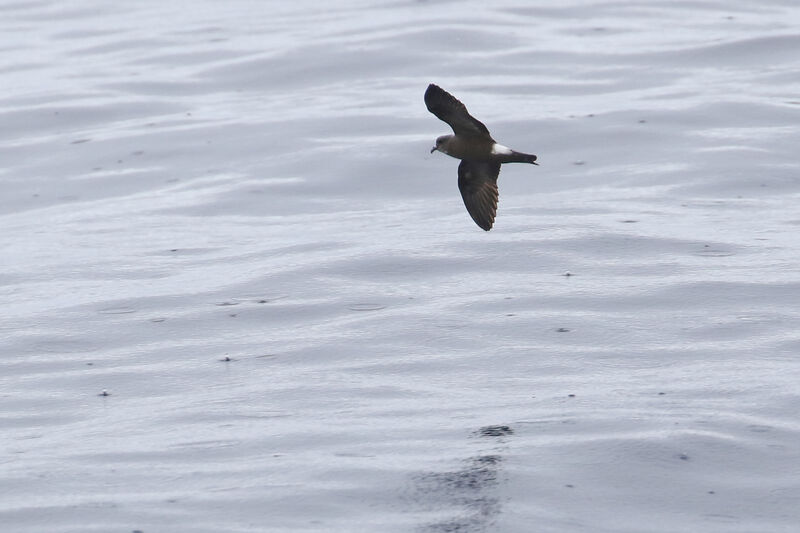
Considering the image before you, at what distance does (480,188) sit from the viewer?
10016 mm

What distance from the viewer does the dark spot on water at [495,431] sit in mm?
8133

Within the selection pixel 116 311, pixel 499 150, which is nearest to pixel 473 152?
pixel 499 150

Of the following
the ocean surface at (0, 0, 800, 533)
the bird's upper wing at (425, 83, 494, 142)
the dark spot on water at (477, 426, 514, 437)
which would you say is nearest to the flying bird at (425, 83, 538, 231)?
the bird's upper wing at (425, 83, 494, 142)

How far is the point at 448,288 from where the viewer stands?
11516 mm

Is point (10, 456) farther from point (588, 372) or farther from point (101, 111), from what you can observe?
point (101, 111)

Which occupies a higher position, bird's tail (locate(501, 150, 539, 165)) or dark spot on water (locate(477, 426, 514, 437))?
bird's tail (locate(501, 150, 539, 165))

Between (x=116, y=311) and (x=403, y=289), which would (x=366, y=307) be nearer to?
(x=403, y=289)

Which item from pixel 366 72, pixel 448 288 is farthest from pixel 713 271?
pixel 366 72

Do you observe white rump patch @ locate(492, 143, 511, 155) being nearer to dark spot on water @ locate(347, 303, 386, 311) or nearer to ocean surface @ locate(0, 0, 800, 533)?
ocean surface @ locate(0, 0, 800, 533)

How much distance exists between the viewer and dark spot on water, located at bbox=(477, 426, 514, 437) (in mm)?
8133

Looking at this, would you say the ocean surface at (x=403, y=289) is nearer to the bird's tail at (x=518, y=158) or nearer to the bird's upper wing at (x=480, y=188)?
the bird's upper wing at (x=480, y=188)

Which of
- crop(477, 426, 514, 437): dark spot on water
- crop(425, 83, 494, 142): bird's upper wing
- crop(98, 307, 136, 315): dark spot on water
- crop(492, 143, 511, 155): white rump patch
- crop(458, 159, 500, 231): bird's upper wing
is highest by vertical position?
crop(425, 83, 494, 142): bird's upper wing

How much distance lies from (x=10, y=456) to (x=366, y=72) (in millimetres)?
13724

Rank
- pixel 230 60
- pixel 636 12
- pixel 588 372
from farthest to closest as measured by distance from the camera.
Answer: pixel 636 12, pixel 230 60, pixel 588 372
